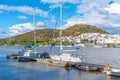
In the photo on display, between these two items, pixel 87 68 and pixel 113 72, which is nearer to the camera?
pixel 113 72

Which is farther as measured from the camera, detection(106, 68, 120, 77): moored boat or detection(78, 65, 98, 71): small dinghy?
detection(78, 65, 98, 71): small dinghy

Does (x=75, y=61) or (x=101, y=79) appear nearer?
(x=101, y=79)

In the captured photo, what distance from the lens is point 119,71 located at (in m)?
56.1

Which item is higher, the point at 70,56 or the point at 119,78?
the point at 70,56

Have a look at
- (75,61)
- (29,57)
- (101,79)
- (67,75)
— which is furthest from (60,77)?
(29,57)

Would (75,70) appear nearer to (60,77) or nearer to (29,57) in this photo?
(60,77)

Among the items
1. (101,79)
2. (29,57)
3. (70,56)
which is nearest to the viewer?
(101,79)

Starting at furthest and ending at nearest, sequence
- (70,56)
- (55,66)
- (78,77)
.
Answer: (70,56) → (55,66) → (78,77)

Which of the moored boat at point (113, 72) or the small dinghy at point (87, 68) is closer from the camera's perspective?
the moored boat at point (113, 72)

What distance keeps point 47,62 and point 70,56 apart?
8775mm

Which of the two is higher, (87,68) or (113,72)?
(87,68)

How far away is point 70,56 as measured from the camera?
83500 mm

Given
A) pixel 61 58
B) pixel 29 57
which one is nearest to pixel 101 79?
pixel 61 58

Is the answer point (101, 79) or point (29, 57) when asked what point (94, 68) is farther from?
point (29, 57)
